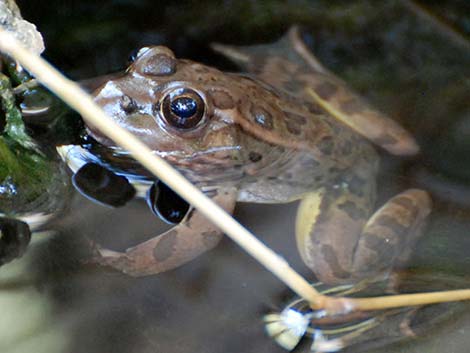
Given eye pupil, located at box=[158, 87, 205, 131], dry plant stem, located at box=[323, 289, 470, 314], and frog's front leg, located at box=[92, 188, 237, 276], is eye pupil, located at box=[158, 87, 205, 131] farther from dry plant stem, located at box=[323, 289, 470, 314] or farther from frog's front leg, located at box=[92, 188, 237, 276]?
dry plant stem, located at box=[323, 289, 470, 314]

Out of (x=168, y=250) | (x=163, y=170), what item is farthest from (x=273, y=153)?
(x=163, y=170)

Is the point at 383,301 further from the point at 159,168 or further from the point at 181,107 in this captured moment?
the point at 181,107

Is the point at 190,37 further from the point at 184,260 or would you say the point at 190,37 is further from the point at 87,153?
the point at 184,260

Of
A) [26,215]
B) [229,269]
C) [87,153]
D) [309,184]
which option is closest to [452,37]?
[309,184]

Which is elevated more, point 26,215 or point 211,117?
point 211,117

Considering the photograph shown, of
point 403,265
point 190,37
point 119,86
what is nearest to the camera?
point 119,86

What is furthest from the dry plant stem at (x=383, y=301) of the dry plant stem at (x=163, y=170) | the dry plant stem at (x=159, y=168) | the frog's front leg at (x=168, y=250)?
the frog's front leg at (x=168, y=250)

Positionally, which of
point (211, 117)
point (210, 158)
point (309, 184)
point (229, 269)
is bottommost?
point (229, 269)
